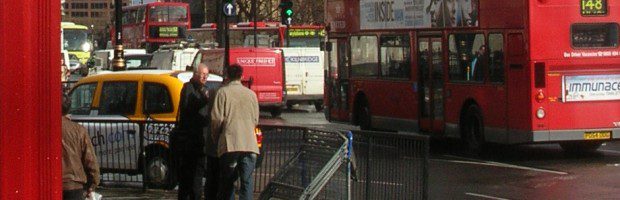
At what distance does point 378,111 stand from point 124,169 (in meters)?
9.57

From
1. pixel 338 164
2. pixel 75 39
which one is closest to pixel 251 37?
pixel 75 39

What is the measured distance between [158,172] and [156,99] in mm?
1065

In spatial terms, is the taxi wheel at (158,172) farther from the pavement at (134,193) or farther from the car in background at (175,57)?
the car in background at (175,57)

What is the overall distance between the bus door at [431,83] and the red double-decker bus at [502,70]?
0.02 m

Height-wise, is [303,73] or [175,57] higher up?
[175,57]

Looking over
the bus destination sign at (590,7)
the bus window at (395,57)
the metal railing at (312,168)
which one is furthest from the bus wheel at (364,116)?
the metal railing at (312,168)

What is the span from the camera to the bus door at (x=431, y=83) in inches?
798

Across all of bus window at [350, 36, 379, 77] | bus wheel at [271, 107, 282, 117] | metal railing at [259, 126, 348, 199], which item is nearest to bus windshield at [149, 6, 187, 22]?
bus wheel at [271, 107, 282, 117]

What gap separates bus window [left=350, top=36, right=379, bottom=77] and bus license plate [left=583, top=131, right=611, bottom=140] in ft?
19.6

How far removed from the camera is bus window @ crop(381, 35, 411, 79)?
21380 millimetres

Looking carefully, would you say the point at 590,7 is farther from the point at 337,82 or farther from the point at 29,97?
the point at 29,97

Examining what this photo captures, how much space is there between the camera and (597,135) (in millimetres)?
17797

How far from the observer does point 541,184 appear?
50.0 ft

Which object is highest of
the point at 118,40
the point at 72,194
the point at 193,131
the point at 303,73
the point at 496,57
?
the point at 118,40
